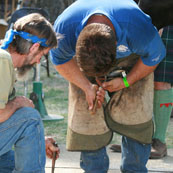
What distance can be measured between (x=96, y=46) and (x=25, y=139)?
0.72 meters

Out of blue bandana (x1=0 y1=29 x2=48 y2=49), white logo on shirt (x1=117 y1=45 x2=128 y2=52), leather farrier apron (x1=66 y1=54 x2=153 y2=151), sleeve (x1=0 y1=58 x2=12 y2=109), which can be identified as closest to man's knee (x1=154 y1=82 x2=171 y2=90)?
leather farrier apron (x1=66 y1=54 x2=153 y2=151)

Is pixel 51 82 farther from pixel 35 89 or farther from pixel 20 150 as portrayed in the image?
pixel 20 150

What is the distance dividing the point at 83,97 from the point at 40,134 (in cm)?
51

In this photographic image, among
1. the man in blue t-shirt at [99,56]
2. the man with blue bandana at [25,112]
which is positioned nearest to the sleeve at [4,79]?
the man with blue bandana at [25,112]

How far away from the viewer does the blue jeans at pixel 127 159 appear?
115 inches

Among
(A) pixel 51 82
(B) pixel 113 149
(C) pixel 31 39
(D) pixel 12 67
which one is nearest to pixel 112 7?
(C) pixel 31 39

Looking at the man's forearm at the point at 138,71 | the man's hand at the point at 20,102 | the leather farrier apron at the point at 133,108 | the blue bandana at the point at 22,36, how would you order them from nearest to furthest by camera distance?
the blue bandana at the point at 22,36 → the man's hand at the point at 20,102 → the man's forearm at the point at 138,71 → the leather farrier apron at the point at 133,108

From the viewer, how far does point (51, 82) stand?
7.02 m

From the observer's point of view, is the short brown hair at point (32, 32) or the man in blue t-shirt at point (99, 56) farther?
the short brown hair at point (32, 32)

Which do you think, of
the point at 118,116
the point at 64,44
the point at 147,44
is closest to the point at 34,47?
the point at 64,44

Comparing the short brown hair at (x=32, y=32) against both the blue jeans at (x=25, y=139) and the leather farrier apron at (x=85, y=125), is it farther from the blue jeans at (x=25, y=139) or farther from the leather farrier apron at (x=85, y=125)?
the leather farrier apron at (x=85, y=125)

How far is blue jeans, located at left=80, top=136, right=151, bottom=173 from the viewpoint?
9.55 ft

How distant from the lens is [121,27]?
8.19ft

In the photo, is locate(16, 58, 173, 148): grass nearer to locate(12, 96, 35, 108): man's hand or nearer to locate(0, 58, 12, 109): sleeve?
locate(12, 96, 35, 108): man's hand
